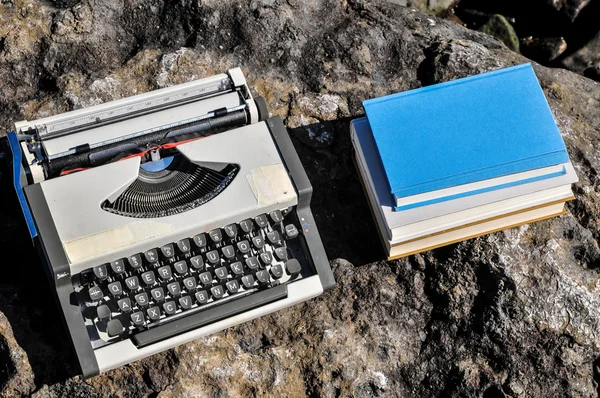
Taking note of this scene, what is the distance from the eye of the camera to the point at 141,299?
194 inches

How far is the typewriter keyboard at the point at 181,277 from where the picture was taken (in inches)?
194

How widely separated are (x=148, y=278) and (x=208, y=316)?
43cm

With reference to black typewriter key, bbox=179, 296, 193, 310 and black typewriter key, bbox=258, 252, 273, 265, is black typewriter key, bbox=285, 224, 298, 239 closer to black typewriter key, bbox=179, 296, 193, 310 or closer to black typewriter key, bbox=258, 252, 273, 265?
black typewriter key, bbox=258, 252, 273, 265

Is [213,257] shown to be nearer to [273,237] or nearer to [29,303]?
[273,237]

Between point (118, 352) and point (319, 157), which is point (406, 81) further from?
point (118, 352)

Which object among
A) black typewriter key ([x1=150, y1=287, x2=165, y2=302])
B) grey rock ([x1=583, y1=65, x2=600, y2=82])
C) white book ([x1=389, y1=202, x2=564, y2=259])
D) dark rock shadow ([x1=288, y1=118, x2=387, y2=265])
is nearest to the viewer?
black typewriter key ([x1=150, y1=287, x2=165, y2=302])

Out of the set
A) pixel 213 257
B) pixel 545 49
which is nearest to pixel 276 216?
pixel 213 257

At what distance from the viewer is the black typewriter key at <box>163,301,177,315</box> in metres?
4.96

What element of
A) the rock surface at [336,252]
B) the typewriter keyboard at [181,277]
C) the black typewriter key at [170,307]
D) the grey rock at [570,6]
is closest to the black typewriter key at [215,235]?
the typewriter keyboard at [181,277]

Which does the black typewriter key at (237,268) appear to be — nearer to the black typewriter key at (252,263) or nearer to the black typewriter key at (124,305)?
the black typewriter key at (252,263)

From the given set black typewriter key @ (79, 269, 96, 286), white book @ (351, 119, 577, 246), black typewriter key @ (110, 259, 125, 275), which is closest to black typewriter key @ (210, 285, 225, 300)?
black typewriter key @ (110, 259, 125, 275)

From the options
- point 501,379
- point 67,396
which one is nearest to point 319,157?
point 501,379

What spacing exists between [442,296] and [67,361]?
2362mm

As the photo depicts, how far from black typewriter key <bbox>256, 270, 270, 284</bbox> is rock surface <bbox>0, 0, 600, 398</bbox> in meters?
0.39
